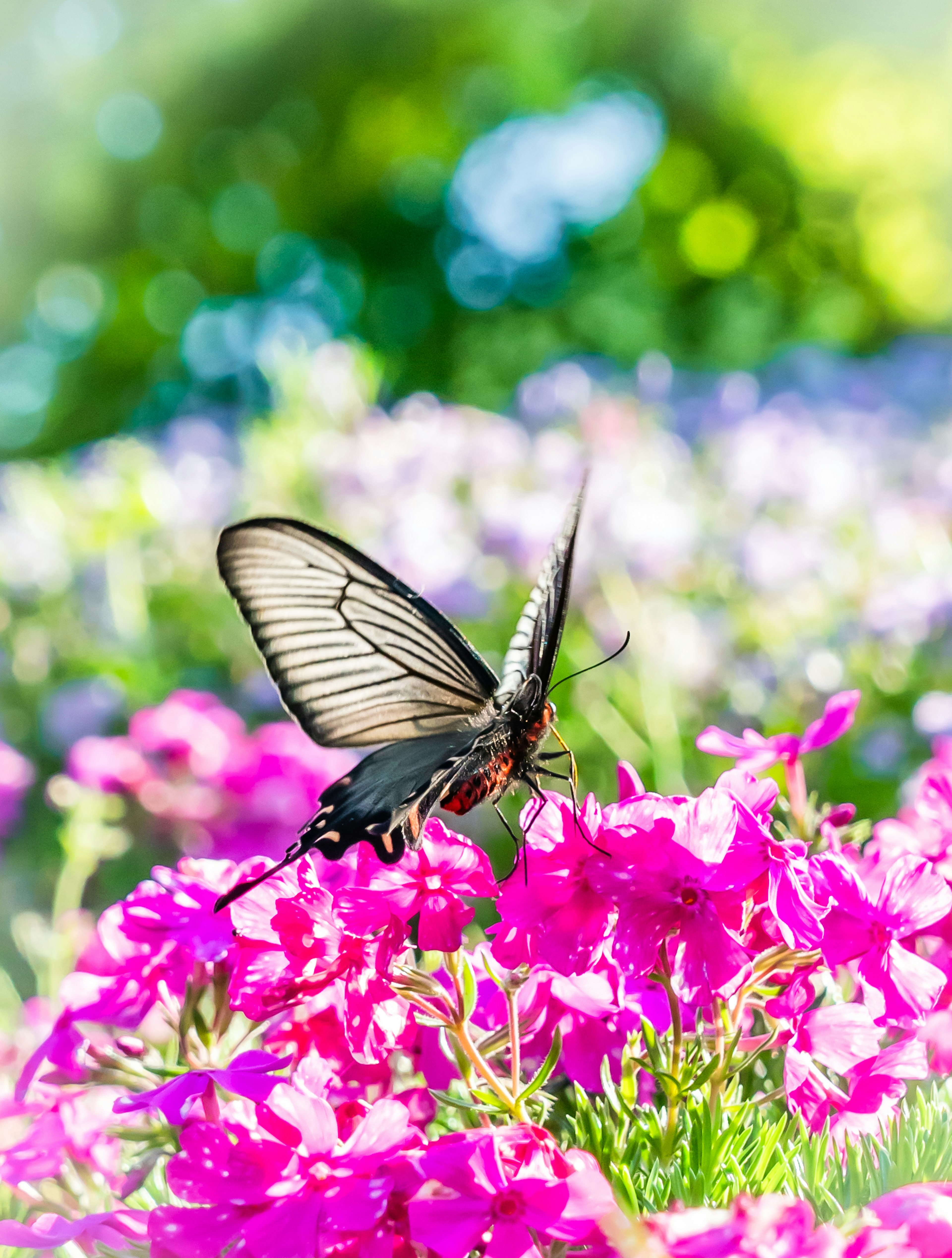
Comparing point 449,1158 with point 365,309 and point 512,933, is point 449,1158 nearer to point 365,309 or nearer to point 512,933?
point 512,933

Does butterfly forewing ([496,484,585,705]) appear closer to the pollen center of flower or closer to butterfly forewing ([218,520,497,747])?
butterfly forewing ([218,520,497,747])

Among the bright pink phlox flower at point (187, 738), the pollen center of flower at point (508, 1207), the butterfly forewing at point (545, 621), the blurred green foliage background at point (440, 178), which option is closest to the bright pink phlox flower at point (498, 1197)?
the pollen center of flower at point (508, 1207)

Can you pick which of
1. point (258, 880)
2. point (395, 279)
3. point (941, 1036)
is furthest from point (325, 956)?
point (395, 279)

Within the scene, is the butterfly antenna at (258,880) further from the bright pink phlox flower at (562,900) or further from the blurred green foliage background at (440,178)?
the blurred green foliage background at (440,178)

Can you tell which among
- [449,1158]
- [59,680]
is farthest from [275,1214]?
[59,680]

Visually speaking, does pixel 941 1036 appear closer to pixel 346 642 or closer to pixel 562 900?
pixel 562 900

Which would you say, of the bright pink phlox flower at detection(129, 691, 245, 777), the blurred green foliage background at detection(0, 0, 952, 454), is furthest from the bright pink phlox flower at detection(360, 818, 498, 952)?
the blurred green foliage background at detection(0, 0, 952, 454)

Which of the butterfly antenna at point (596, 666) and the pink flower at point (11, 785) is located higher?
the butterfly antenna at point (596, 666)
